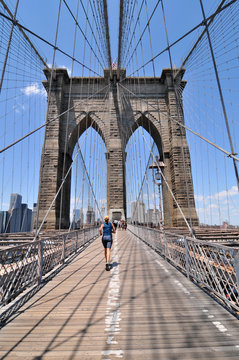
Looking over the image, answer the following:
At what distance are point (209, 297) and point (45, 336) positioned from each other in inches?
81.3

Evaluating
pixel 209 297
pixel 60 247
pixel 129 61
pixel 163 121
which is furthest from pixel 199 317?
pixel 129 61

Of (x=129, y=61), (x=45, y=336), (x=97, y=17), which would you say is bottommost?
(x=45, y=336)

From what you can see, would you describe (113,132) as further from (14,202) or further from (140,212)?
(14,202)

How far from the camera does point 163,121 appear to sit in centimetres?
1856

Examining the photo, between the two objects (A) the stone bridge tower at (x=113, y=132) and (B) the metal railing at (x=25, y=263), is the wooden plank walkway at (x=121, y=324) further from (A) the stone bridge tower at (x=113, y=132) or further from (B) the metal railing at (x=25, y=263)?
(A) the stone bridge tower at (x=113, y=132)

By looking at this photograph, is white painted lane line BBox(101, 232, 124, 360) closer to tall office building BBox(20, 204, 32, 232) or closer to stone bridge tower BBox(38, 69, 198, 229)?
tall office building BBox(20, 204, 32, 232)

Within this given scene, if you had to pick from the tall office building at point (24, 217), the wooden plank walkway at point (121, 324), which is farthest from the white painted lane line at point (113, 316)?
the tall office building at point (24, 217)

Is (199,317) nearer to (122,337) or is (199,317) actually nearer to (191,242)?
(122,337)

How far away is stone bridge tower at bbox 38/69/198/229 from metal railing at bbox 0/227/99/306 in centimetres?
1124

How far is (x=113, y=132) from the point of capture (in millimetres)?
17594

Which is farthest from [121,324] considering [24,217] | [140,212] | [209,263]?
[24,217]

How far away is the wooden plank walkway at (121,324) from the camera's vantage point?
1.63m

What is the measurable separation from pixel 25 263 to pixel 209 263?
2620 mm

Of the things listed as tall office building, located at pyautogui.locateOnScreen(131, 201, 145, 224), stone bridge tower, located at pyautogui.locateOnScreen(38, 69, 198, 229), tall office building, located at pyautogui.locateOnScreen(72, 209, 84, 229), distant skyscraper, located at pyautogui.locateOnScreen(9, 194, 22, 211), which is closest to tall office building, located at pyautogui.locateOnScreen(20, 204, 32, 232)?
distant skyscraper, located at pyautogui.locateOnScreen(9, 194, 22, 211)
